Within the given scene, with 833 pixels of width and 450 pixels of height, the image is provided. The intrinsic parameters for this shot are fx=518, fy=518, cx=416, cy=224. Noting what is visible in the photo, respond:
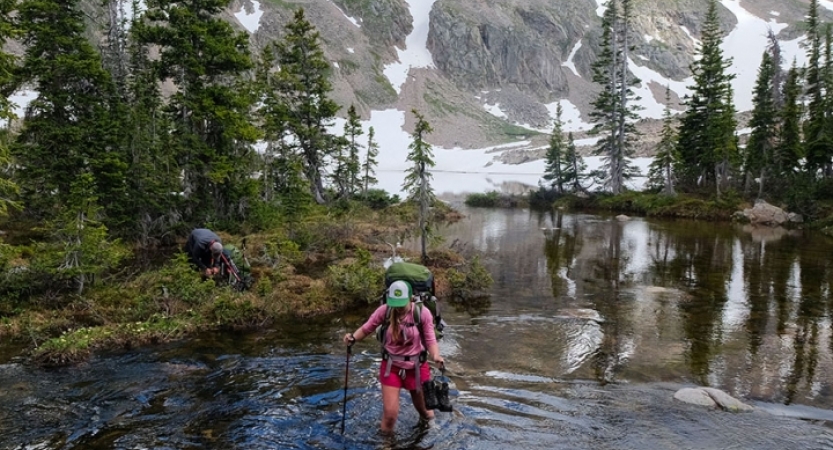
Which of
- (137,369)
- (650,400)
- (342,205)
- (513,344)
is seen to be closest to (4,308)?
(137,369)

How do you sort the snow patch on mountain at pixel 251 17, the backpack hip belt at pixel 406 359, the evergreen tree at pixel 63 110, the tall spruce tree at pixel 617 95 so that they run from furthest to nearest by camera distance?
1. the snow patch on mountain at pixel 251 17
2. the tall spruce tree at pixel 617 95
3. the evergreen tree at pixel 63 110
4. the backpack hip belt at pixel 406 359

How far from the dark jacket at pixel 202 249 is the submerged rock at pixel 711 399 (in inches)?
410

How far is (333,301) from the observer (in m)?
13.8

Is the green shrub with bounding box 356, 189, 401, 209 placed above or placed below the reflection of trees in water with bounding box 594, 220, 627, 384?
above

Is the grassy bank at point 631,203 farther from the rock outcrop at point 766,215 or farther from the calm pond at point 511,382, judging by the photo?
the calm pond at point 511,382

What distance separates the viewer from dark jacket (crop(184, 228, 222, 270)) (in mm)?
12672

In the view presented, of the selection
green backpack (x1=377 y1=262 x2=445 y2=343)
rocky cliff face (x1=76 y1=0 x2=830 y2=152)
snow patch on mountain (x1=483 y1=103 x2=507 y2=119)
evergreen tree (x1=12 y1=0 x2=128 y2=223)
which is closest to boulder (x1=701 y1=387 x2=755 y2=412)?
green backpack (x1=377 y1=262 x2=445 y2=343)

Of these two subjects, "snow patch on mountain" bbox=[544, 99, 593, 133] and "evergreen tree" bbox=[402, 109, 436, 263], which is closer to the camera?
"evergreen tree" bbox=[402, 109, 436, 263]

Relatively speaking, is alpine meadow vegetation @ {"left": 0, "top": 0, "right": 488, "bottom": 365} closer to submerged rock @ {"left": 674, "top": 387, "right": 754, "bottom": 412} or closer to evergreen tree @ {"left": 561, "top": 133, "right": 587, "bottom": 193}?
submerged rock @ {"left": 674, "top": 387, "right": 754, "bottom": 412}

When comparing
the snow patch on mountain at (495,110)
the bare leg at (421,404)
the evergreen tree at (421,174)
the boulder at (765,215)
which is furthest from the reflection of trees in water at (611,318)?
the snow patch on mountain at (495,110)

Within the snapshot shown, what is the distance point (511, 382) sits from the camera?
891 centimetres

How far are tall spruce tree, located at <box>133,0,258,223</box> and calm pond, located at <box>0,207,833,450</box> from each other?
12.9 m

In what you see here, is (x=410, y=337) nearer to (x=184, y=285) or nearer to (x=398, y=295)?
(x=398, y=295)

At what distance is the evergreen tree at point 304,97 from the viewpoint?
31.9 metres
